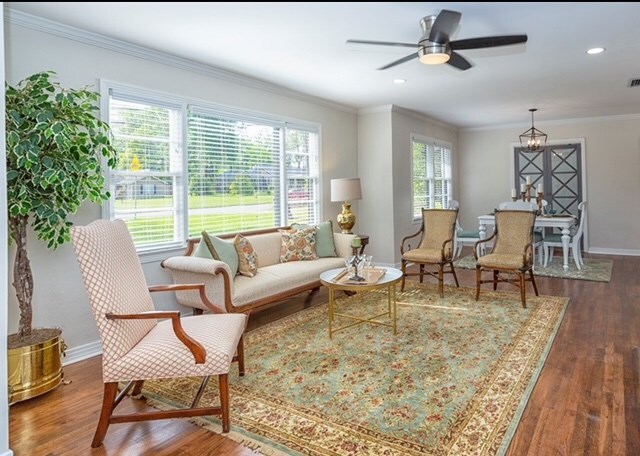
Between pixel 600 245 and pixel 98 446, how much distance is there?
27.6 ft

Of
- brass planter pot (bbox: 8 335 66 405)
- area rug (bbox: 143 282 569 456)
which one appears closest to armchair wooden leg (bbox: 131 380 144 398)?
area rug (bbox: 143 282 569 456)

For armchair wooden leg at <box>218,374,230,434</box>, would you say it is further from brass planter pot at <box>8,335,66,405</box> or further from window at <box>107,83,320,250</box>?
window at <box>107,83,320,250</box>

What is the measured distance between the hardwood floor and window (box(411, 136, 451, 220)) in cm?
417

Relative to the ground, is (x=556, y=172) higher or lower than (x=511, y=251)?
higher

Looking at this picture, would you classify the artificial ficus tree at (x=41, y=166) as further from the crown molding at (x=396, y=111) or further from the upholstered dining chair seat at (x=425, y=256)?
the crown molding at (x=396, y=111)

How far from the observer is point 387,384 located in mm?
2664

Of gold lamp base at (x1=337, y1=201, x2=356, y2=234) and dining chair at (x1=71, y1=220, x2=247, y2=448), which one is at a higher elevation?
gold lamp base at (x1=337, y1=201, x2=356, y2=234)

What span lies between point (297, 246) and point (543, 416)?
9.78 feet

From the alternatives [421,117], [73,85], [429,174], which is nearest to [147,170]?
[73,85]

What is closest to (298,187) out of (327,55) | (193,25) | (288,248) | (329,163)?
(329,163)

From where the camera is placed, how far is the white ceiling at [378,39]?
286 cm

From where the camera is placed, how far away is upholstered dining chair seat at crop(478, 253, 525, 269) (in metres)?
4.39

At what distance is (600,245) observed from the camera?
771 cm

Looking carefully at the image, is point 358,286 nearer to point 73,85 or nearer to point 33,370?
point 33,370
